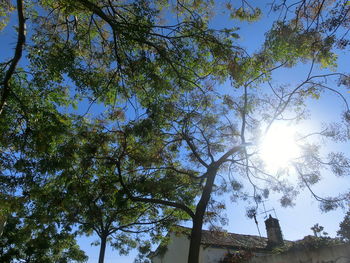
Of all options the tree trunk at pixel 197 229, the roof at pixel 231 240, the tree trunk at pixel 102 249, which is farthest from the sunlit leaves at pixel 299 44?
the tree trunk at pixel 102 249

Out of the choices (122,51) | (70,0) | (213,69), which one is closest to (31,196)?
(122,51)

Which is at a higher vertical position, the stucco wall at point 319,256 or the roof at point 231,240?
the roof at point 231,240

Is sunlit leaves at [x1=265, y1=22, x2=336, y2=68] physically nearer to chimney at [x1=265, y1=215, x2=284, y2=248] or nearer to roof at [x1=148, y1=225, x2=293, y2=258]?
roof at [x1=148, y1=225, x2=293, y2=258]

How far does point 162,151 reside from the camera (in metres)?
13.8

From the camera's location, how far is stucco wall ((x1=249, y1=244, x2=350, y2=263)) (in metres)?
11.3

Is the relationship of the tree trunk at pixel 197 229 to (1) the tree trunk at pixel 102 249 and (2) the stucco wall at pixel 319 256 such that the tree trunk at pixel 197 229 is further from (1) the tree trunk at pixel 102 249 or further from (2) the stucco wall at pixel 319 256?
(1) the tree trunk at pixel 102 249

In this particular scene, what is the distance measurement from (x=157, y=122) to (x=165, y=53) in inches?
106

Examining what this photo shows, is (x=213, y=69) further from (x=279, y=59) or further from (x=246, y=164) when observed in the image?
(x=246, y=164)

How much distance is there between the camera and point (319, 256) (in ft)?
39.1

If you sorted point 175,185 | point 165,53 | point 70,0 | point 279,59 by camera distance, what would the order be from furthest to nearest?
1. point 175,185
2. point 279,59
3. point 165,53
4. point 70,0

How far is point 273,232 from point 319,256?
9708 mm

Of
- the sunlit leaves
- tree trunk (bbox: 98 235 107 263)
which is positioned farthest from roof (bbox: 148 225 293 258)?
the sunlit leaves

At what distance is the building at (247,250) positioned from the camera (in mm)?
11773

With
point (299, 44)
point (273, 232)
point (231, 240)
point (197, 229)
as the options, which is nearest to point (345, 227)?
point (273, 232)
